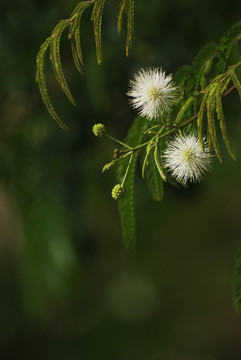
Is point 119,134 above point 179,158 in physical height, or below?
above

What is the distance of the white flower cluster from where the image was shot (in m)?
0.77

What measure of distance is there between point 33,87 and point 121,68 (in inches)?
12.6

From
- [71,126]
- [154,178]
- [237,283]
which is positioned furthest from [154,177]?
[71,126]

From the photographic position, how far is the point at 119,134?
6.40ft

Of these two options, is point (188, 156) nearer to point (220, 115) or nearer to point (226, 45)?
point (220, 115)

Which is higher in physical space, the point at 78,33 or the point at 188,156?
the point at 78,33

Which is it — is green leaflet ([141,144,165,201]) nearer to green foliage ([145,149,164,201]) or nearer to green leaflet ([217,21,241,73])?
green foliage ([145,149,164,201])

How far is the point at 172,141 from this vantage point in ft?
2.66

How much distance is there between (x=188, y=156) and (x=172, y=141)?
0.19ft

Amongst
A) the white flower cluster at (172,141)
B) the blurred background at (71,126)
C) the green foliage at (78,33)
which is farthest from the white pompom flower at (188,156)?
the blurred background at (71,126)

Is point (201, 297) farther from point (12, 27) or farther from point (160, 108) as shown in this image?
point (160, 108)

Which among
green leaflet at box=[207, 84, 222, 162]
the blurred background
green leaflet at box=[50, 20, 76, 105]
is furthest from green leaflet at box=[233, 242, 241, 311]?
the blurred background

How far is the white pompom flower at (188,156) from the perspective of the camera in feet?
2.51

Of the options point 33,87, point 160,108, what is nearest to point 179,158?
point 160,108
